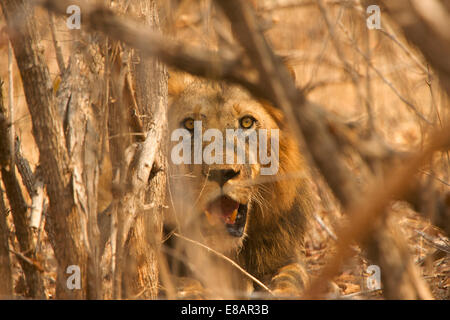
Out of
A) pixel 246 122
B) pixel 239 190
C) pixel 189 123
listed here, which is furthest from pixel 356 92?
pixel 189 123

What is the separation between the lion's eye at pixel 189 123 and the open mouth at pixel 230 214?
55 cm

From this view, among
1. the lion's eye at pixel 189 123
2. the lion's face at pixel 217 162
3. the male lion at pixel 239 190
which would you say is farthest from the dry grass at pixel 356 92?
the lion's eye at pixel 189 123

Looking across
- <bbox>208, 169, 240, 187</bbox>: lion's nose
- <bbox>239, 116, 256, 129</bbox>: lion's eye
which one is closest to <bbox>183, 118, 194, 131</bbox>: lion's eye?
<bbox>239, 116, 256, 129</bbox>: lion's eye

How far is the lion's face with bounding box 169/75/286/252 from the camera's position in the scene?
380 centimetres

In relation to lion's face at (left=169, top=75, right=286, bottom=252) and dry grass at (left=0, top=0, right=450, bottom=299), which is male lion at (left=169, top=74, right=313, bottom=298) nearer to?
lion's face at (left=169, top=75, right=286, bottom=252)

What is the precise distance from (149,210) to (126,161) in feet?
1.24

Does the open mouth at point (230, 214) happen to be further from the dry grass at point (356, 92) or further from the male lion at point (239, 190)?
the dry grass at point (356, 92)

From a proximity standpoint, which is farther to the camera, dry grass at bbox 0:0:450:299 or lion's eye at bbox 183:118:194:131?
lion's eye at bbox 183:118:194:131

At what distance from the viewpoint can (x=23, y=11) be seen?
2643 millimetres

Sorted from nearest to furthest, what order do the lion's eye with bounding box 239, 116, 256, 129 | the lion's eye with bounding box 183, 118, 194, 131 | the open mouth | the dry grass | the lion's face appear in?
the dry grass < the lion's face < the open mouth < the lion's eye with bounding box 183, 118, 194, 131 < the lion's eye with bounding box 239, 116, 256, 129

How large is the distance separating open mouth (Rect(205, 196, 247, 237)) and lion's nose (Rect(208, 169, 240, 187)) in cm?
19

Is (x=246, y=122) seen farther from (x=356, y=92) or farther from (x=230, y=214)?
(x=356, y=92)
